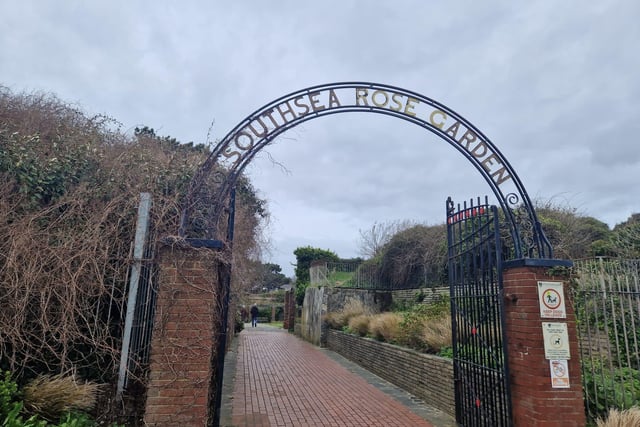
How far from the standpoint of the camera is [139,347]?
4.45 meters

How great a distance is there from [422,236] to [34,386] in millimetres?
13528

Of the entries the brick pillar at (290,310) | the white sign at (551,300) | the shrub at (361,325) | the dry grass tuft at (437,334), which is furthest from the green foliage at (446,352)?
the brick pillar at (290,310)

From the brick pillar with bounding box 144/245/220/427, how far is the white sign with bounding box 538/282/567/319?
11.3 feet

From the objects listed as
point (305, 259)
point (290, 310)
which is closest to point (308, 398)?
point (290, 310)

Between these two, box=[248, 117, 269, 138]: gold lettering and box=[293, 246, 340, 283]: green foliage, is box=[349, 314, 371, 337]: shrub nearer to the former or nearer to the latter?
box=[248, 117, 269, 138]: gold lettering

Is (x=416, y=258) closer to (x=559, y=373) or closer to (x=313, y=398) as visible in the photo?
(x=313, y=398)

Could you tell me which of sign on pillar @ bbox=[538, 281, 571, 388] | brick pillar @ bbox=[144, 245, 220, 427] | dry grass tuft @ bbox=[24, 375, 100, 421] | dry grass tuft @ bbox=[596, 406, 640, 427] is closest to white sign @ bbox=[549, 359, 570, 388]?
sign on pillar @ bbox=[538, 281, 571, 388]

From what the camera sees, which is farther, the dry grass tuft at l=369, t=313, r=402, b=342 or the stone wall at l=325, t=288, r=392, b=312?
the stone wall at l=325, t=288, r=392, b=312

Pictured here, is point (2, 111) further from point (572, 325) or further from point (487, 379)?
point (572, 325)

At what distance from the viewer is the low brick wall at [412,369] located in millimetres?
6305

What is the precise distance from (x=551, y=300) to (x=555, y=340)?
41 cm

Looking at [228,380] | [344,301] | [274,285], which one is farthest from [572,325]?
[274,285]

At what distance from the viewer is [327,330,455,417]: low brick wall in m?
6.30

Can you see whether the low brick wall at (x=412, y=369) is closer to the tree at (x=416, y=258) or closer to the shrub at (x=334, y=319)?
the shrub at (x=334, y=319)
